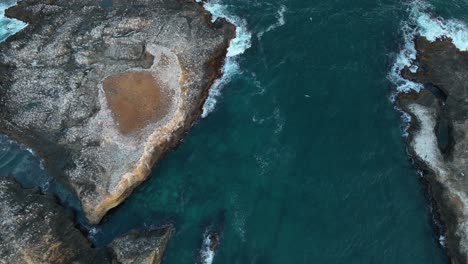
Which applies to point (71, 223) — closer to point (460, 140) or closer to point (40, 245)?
point (40, 245)

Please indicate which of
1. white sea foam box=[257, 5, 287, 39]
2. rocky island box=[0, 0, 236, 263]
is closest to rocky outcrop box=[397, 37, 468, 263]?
white sea foam box=[257, 5, 287, 39]

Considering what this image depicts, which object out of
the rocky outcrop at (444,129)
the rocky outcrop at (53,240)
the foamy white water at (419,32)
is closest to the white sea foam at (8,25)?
the rocky outcrop at (53,240)

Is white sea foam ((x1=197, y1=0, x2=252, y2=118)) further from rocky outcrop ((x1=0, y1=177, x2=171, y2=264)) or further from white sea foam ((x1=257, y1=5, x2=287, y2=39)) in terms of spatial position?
rocky outcrop ((x1=0, y1=177, x2=171, y2=264))

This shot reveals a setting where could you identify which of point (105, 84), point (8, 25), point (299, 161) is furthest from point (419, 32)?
point (8, 25)

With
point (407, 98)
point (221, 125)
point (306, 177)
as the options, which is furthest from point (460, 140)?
point (221, 125)

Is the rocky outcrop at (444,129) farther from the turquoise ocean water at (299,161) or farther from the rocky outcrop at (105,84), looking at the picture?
the rocky outcrop at (105,84)
